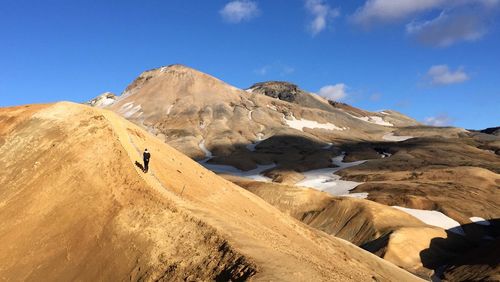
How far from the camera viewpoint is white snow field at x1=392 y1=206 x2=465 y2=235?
7718 centimetres

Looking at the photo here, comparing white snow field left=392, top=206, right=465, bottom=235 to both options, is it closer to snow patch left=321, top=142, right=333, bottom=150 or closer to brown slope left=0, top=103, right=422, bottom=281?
brown slope left=0, top=103, right=422, bottom=281

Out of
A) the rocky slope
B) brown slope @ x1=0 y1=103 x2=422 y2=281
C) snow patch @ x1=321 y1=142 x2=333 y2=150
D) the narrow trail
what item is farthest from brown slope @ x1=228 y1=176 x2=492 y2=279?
snow patch @ x1=321 y1=142 x2=333 y2=150

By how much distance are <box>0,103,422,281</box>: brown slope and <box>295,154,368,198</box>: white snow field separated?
72.3m

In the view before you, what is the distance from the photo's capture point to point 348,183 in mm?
115062

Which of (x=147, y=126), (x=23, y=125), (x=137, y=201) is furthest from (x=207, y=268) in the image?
(x=147, y=126)

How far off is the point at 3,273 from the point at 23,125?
14268 millimetres

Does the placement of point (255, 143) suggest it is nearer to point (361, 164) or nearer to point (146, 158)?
point (361, 164)

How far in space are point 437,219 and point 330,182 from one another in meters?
41.7

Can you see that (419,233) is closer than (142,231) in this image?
No

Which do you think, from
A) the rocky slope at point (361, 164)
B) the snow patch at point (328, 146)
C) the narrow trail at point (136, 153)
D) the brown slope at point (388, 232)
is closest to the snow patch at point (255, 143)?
the rocky slope at point (361, 164)

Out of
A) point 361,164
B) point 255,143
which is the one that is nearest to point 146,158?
point 361,164

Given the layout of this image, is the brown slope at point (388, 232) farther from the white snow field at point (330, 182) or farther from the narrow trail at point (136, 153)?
the narrow trail at point (136, 153)

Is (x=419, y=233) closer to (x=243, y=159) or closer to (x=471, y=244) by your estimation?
(x=471, y=244)

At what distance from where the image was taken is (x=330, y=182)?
120m
